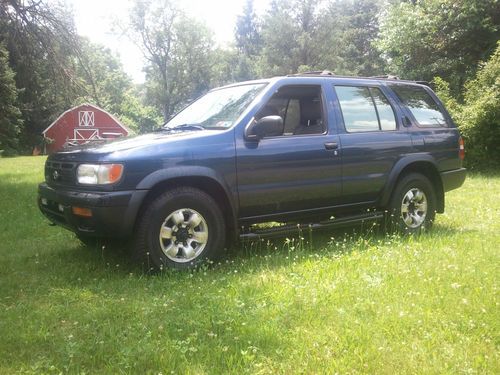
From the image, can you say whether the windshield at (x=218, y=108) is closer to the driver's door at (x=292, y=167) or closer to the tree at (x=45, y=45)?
the driver's door at (x=292, y=167)

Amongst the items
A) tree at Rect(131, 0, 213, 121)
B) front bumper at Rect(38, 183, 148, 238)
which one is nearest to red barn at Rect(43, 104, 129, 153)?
front bumper at Rect(38, 183, 148, 238)

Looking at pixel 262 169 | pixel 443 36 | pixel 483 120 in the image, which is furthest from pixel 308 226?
pixel 443 36

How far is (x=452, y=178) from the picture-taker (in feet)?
20.1

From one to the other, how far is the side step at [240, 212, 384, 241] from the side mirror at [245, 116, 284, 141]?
933mm

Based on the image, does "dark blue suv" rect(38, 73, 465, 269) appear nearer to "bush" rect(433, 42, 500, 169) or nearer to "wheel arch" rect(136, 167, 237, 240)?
"wheel arch" rect(136, 167, 237, 240)

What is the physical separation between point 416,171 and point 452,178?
58 centimetres

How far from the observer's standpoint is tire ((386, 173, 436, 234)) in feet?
18.6

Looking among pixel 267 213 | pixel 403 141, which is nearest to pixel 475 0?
pixel 403 141

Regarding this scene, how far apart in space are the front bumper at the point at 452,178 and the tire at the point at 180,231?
3222 millimetres

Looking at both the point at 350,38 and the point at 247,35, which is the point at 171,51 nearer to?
the point at 247,35

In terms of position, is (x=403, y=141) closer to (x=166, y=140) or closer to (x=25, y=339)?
(x=166, y=140)

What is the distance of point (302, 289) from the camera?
3721mm

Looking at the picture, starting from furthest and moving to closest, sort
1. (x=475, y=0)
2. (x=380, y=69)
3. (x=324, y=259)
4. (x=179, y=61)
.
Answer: (x=179, y=61) → (x=380, y=69) → (x=475, y=0) → (x=324, y=259)

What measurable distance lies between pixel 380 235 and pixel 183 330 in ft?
11.3
